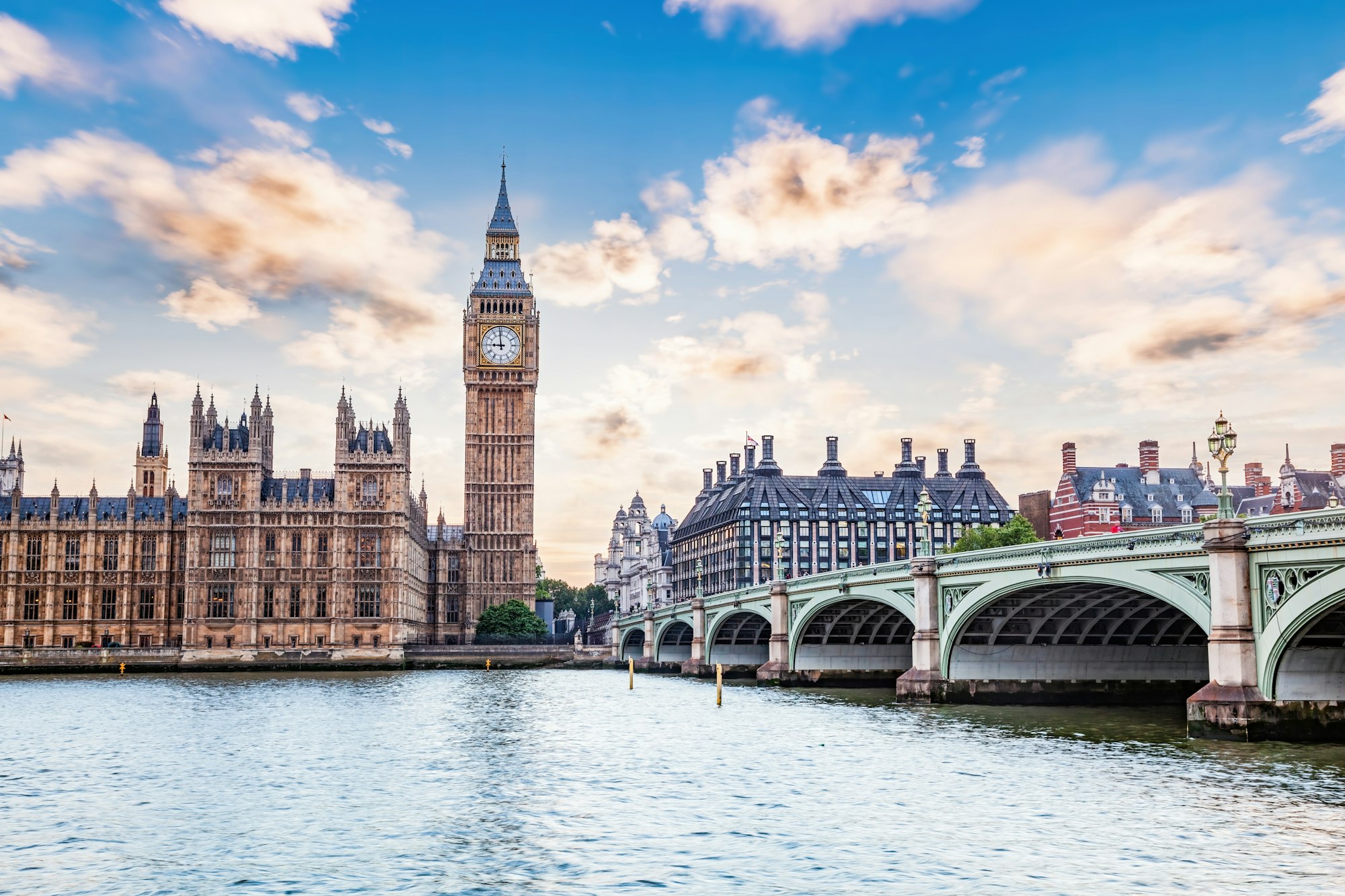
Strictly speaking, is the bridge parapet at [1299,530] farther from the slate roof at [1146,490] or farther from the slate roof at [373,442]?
the slate roof at [373,442]

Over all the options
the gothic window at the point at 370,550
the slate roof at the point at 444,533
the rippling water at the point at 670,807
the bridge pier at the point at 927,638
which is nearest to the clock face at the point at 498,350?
the slate roof at the point at 444,533

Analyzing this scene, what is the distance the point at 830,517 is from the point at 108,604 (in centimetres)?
9225

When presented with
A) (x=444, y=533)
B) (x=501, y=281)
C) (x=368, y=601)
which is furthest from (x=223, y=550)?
(x=501, y=281)

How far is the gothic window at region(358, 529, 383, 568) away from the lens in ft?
477

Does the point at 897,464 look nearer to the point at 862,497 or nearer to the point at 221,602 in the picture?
the point at 862,497

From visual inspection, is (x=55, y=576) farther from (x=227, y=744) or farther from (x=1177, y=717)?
(x=1177, y=717)

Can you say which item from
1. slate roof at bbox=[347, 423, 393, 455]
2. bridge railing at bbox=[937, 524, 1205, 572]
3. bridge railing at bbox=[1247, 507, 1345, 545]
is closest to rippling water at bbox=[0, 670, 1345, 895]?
bridge railing at bbox=[1247, 507, 1345, 545]

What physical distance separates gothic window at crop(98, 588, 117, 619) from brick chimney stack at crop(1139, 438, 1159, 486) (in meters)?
117

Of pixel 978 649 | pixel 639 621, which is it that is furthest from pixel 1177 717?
pixel 639 621

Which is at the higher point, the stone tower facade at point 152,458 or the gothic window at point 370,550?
the stone tower facade at point 152,458

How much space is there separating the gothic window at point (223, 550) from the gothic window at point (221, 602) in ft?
8.02

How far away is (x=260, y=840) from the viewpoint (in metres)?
28.3

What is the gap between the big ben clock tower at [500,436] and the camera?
17038 centimetres

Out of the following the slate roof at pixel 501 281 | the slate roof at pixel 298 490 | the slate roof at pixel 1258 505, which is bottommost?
the slate roof at pixel 1258 505
